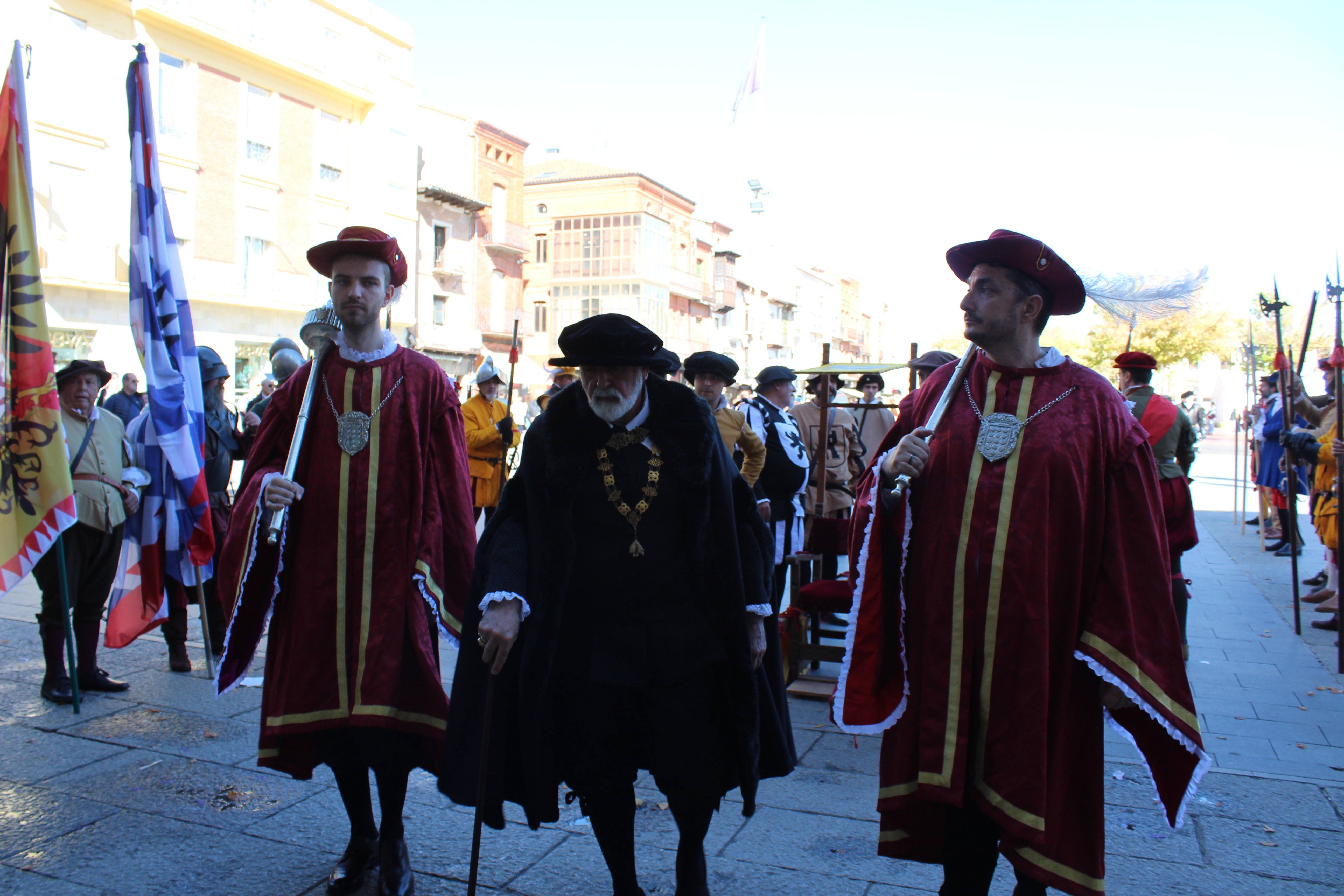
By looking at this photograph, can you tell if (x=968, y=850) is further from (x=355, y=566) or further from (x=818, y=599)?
(x=818, y=599)

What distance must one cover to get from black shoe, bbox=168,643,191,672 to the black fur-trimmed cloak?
13.1 feet

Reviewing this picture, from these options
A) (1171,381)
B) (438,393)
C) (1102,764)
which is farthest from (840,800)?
(1171,381)

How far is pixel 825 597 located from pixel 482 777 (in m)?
3.31

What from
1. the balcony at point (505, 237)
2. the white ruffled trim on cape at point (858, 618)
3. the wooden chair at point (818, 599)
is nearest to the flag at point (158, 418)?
the wooden chair at point (818, 599)

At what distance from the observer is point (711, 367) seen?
652cm

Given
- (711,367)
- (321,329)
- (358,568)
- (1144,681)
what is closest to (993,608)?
(1144,681)

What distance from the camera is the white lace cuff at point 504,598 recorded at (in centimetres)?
277

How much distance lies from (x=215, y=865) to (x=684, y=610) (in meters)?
2.04

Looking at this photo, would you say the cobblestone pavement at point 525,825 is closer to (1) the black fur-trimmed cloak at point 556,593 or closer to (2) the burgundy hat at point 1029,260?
(1) the black fur-trimmed cloak at point 556,593

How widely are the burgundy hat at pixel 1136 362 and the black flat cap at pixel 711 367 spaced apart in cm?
256

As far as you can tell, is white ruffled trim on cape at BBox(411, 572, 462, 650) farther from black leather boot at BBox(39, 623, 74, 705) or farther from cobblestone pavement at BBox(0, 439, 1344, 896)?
black leather boot at BBox(39, 623, 74, 705)

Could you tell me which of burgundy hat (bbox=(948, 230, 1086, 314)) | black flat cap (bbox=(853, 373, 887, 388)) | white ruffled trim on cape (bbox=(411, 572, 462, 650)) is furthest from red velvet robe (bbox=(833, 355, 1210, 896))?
black flat cap (bbox=(853, 373, 887, 388))

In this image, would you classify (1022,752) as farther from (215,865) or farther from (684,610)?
(215,865)

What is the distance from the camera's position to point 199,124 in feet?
90.8
